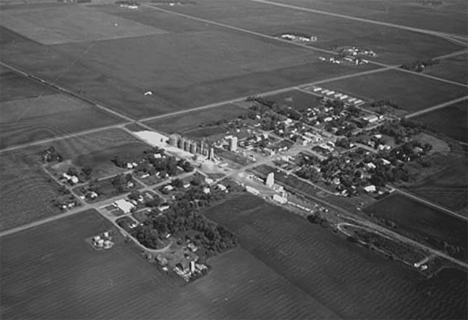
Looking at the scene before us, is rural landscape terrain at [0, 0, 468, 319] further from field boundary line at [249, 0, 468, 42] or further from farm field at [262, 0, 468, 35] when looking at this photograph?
farm field at [262, 0, 468, 35]

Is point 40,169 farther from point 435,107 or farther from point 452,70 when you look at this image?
point 452,70

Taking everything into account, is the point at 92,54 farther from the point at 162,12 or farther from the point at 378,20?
the point at 378,20

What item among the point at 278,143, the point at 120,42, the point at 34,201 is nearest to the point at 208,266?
the point at 34,201

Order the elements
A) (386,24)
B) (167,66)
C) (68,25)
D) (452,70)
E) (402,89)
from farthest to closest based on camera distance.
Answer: (386,24) < (68,25) < (452,70) < (167,66) < (402,89)

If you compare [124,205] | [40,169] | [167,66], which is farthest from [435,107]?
[40,169]

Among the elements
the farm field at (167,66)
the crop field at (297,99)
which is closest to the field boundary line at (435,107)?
the crop field at (297,99)

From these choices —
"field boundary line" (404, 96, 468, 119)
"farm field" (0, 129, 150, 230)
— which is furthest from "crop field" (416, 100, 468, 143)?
"farm field" (0, 129, 150, 230)

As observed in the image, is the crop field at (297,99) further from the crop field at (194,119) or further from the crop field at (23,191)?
the crop field at (23,191)
